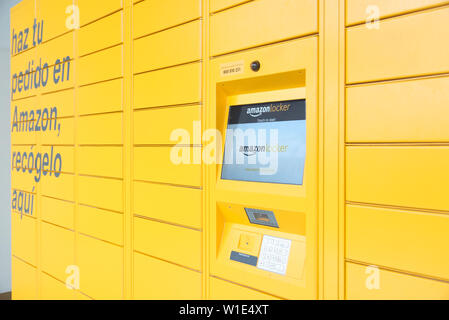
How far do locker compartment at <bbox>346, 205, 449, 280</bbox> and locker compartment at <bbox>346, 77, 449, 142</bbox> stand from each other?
0.26 meters

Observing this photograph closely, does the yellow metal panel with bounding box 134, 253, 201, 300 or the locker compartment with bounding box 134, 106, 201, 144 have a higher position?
the locker compartment with bounding box 134, 106, 201, 144

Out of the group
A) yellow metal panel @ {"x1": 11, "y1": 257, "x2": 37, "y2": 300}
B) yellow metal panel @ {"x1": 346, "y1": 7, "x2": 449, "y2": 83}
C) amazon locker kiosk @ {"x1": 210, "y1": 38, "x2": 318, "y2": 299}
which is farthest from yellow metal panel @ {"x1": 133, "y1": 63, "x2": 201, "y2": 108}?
yellow metal panel @ {"x1": 11, "y1": 257, "x2": 37, "y2": 300}

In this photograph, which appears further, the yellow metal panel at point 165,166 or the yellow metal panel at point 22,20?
the yellow metal panel at point 22,20

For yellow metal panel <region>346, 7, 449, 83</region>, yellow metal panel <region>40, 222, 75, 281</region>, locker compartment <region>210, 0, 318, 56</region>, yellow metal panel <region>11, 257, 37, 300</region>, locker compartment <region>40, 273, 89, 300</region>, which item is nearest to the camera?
yellow metal panel <region>346, 7, 449, 83</region>

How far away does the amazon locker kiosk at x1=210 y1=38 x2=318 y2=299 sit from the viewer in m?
1.41

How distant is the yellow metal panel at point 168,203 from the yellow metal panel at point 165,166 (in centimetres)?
4

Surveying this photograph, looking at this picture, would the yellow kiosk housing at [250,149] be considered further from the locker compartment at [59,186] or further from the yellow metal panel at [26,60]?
the yellow metal panel at [26,60]

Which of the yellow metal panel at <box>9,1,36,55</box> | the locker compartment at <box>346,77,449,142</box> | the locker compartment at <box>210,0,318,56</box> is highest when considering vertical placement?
the yellow metal panel at <box>9,1,36,55</box>

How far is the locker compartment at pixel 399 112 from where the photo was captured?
3.67 ft

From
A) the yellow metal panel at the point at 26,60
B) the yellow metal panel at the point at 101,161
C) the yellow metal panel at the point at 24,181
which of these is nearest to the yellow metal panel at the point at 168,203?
the yellow metal panel at the point at 101,161

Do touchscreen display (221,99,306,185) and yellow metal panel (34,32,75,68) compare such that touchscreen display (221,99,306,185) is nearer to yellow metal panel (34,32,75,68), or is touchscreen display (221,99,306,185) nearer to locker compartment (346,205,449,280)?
locker compartment (346,205,449,280)

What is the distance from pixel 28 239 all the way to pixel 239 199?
2520 mm

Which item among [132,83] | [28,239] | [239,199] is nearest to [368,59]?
[239,199]

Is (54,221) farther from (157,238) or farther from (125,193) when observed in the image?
(157,238)
